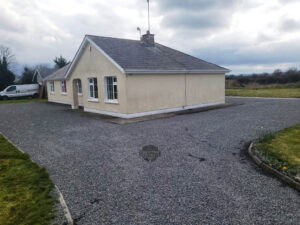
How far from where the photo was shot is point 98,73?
15.1 metres

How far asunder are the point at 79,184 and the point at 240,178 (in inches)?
144

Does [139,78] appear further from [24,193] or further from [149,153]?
[24,193]

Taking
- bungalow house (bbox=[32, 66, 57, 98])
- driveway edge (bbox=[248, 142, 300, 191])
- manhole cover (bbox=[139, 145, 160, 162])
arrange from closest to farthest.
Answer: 1. driveway edge (bbox=[248, 142, 300, 191])
2. manhole cover (bbox=[139, 145, 160, 162])
3. bungalow house (bbox=[32, 66, 57, 98])

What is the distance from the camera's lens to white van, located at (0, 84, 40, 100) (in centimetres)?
3225

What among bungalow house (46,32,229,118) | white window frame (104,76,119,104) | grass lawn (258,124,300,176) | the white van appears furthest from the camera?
the white van

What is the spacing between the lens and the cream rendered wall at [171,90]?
13.4 metres

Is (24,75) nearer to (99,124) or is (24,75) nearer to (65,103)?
(65,103)

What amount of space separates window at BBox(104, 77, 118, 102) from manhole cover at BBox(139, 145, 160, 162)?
7170mm

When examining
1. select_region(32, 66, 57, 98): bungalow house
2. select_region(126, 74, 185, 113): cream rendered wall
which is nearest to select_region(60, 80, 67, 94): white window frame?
select_region(32, 66, 57, 98): bungalow house

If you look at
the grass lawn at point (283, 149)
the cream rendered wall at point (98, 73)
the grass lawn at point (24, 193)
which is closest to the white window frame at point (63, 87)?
the cream rendered wall at point (98, 73)

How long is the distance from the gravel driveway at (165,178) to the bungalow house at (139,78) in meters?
4.40

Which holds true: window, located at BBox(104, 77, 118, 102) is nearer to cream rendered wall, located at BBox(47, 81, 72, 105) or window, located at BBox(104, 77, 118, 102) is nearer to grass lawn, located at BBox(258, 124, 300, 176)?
grass lawn, located at BBox(258, 124, 300, 176)

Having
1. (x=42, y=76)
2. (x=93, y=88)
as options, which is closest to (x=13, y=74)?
(x=42, y=76)

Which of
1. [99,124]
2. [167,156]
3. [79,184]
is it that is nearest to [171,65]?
[99,124]
